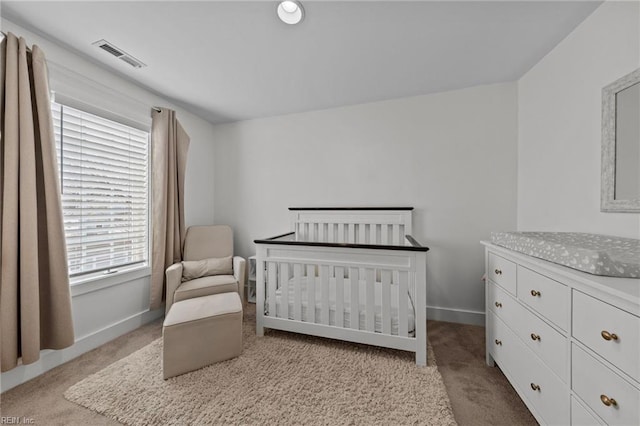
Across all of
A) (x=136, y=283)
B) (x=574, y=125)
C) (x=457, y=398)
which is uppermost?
(x=574, y=125)

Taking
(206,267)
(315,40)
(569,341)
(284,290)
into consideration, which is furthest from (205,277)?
(569,341)

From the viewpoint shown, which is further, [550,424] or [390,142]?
[390,142]

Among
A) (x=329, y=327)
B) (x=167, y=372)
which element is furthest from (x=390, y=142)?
(x=167, y=372)

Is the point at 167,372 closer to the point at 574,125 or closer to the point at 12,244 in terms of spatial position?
the point at 12,244

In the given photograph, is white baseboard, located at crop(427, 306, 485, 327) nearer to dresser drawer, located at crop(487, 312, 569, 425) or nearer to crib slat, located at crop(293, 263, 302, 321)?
dresser drawer, located at crop(487, 312, 569, 425)

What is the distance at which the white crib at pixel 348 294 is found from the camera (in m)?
1.58

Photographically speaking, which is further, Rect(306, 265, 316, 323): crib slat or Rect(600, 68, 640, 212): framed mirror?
Rect(306, 265, 316, 323): crib slat

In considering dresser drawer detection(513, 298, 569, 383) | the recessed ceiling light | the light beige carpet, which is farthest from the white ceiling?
the light beige carpet

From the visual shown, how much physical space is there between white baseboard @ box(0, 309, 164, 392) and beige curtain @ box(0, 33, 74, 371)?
0.11 metres

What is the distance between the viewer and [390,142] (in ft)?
8.02

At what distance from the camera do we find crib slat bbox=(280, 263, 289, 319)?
187 cm

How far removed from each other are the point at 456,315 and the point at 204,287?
2.35 m

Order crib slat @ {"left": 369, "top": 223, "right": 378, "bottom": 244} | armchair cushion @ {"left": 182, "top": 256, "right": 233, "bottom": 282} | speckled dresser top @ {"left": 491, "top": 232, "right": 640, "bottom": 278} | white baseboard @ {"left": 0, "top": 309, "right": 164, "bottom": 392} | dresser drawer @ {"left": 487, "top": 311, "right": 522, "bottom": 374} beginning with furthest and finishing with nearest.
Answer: crib slat @ {"left": 369, "top": 223, "right": 378, "bottom": 244} < armchair cushion @ {"left": 182, "top": 256, "right": 233, "bottom": 282} < white baseboard @ {"left": 0, "top": 309, "right": 164, "bottom": 392} < dresser drawer @ {"left": 487, "top": 311, "right": 522, "bottom": 374} < speckled dresser top @ {"left": 491, "top": 232, "right": 640, "bottom": 278}

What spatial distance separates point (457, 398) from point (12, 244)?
2673 mm
